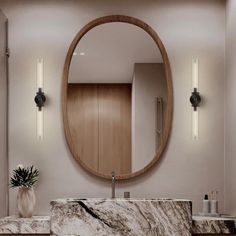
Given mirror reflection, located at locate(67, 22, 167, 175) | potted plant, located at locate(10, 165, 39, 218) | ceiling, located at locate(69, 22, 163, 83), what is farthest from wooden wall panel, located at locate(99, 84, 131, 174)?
potted plant, located at locate(10, 165, 39, 218)

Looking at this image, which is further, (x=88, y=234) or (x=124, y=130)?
(x=124, y=130)

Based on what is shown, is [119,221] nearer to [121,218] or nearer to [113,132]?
[121,218]

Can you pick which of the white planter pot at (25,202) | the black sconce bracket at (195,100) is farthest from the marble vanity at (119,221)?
the black sconce bracket at (195,100)

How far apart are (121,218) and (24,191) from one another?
621 millimetres

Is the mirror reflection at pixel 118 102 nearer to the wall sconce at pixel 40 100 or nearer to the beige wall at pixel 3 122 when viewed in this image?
the wall sconce at pixel 40 100

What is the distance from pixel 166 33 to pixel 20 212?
1494 millimetres

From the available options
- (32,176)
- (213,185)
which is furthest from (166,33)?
(32,176)

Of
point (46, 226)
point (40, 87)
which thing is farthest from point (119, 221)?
point (40, 87)

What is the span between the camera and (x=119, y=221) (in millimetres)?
3098

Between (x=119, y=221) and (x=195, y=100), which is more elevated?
(x=195, y=100)

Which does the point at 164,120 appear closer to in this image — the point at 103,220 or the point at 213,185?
the point at 213,185

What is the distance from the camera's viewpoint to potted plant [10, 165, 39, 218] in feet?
10.6

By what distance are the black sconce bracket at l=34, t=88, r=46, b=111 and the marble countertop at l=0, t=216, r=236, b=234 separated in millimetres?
800

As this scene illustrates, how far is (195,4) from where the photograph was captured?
3.63 m
